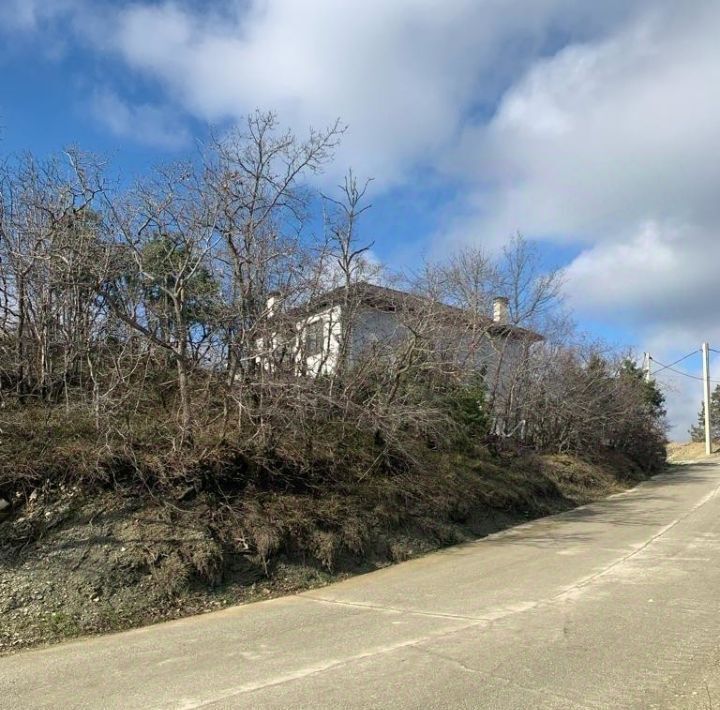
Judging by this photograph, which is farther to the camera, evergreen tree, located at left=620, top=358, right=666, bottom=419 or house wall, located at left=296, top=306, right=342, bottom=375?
evergreen tree, located at left=620, top=358, right=666, bottom=419

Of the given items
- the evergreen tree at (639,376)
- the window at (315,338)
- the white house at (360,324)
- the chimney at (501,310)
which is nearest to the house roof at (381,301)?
the white house at (360,324)

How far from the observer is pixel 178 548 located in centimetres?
895

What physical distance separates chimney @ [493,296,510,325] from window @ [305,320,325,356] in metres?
9.15

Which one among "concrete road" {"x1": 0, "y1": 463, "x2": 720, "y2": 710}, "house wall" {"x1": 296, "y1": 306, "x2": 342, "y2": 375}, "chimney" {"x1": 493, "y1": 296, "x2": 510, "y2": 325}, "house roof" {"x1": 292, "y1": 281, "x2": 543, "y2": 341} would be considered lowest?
"concrete road" {"x1": 0, "y1": 463, "x2": 720, "y2": 710}

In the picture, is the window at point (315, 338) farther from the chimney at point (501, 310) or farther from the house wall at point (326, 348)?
the chimney at point (501, 310)

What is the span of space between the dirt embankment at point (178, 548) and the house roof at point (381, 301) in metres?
4.01

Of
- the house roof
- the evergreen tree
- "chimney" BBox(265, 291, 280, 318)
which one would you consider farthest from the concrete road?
the evergreen tree

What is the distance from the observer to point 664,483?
86.4ft

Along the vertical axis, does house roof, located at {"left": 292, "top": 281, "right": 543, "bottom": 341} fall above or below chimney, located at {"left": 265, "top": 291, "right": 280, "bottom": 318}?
above

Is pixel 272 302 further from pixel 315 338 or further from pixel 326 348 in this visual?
pixel 326 348

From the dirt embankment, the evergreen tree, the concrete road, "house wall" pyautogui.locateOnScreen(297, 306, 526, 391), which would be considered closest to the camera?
the concrete road

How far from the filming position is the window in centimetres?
1404

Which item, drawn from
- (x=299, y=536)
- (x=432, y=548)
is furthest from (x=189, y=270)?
(x=432, y=548)

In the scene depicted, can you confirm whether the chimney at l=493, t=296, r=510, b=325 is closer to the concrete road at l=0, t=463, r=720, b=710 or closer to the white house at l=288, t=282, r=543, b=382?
the white house at l=288, t=282, r=543, b=382
